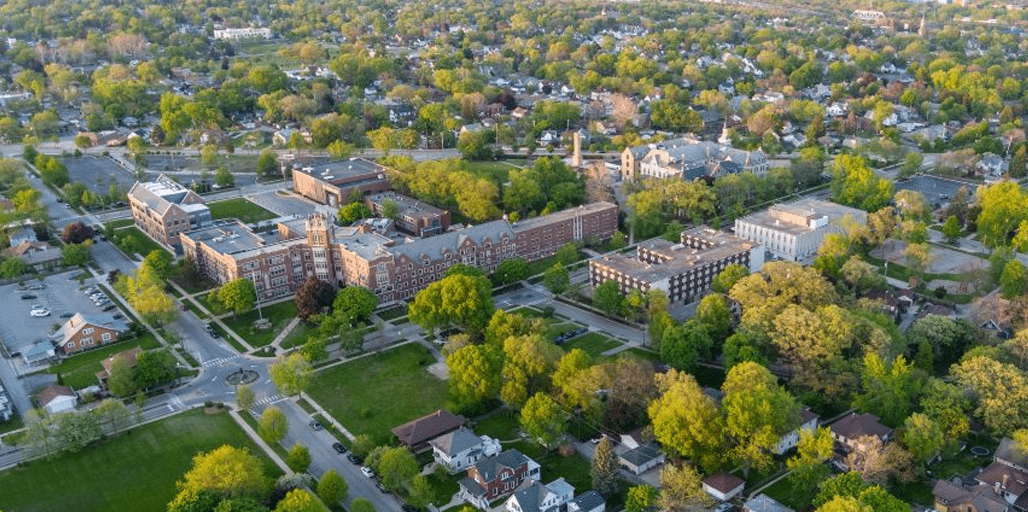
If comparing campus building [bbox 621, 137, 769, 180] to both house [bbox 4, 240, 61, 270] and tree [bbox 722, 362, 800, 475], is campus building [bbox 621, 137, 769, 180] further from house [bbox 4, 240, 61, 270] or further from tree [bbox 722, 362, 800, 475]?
house [bbox 4, 240, 61, 270]

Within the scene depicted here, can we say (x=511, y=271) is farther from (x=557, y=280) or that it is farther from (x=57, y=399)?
(x=57, y=399)

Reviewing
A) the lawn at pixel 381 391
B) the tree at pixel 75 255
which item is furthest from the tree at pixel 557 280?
the tree at pixel 75 255

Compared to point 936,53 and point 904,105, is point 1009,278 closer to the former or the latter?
point 904,105

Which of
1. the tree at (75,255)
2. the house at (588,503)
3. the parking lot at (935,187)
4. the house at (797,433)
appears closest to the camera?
the house at (588,503)

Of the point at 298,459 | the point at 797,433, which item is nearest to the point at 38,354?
the point at 298,459

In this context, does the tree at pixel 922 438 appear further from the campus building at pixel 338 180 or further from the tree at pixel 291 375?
the campus building at pixel 338 180

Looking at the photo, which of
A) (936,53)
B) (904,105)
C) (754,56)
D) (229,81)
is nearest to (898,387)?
(904,105)
